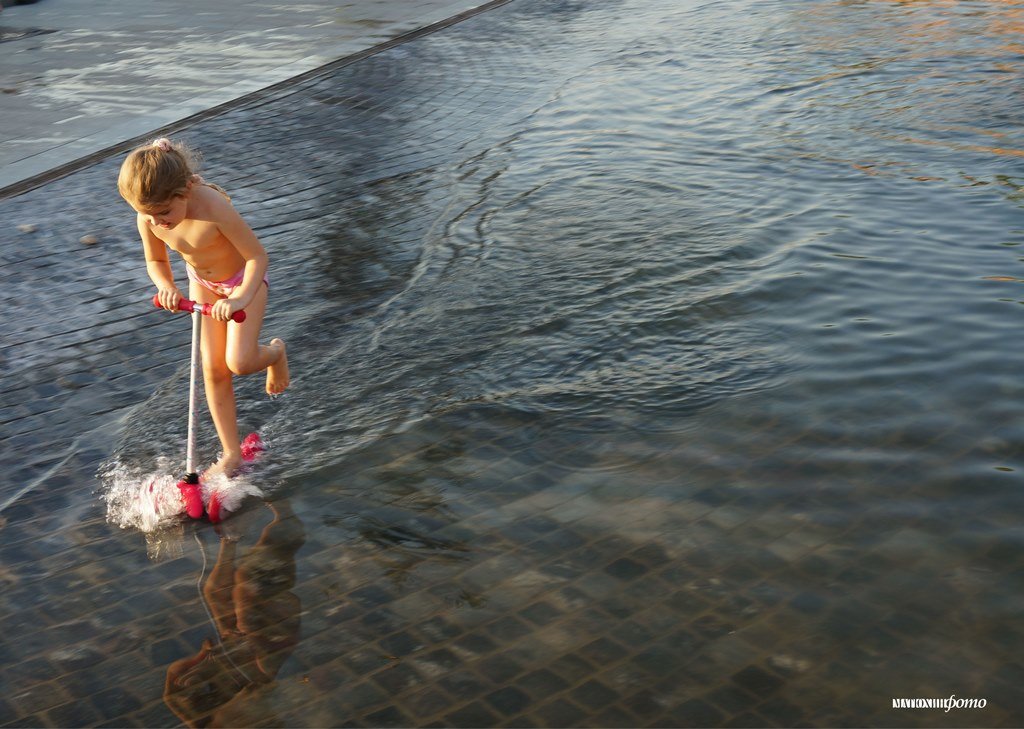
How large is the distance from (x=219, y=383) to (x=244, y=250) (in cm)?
62

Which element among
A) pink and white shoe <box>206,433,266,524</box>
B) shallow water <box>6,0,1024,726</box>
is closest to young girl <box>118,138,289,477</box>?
pink and white shoe <box>206,433,266,524</box>

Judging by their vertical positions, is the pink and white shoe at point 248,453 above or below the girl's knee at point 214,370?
below

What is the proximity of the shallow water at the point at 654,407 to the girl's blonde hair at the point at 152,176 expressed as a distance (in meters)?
1.33

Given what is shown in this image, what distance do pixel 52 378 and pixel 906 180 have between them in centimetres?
557

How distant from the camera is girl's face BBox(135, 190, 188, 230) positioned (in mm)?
4129

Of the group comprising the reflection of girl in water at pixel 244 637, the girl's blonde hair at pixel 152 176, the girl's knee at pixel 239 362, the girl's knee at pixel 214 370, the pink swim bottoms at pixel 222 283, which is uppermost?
the girl's blonde hair at pixel 152 176

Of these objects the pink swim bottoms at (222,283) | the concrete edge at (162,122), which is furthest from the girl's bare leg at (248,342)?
the concrete edge at (162,122)

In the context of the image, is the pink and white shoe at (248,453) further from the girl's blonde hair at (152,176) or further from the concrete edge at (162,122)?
the concrete edge at (162,122)

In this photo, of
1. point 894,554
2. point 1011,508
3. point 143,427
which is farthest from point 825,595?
point 143,427

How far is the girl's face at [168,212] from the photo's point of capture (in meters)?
4.13

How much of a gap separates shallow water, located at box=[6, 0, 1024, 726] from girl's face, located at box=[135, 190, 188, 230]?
1.19 meters

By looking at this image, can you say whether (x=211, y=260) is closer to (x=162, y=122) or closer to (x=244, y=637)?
(x=244, y=637)

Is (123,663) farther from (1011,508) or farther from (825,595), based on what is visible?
(1011,508)

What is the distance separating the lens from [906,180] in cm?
752
